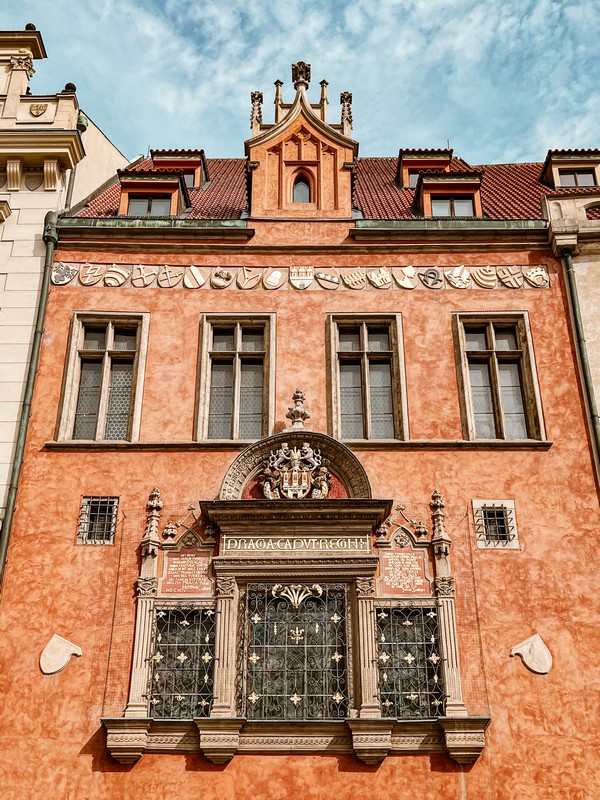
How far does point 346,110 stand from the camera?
17.2m

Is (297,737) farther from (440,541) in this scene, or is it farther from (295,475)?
(295,475)

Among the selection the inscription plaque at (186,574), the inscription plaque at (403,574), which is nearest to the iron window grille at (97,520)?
the inscription plaque at (186,574)

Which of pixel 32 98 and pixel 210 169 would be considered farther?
pixel 210 169

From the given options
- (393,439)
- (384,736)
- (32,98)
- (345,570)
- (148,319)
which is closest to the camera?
(384,736)

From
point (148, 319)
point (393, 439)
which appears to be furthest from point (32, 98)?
point (393, 439)

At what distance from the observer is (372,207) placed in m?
17.5

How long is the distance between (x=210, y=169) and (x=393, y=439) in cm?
1096

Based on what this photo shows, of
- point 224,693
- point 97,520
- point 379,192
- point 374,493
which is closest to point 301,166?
point 379,192

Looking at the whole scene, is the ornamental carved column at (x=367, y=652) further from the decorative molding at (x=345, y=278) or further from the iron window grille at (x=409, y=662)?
the decorative molding at (x=345, y=278)

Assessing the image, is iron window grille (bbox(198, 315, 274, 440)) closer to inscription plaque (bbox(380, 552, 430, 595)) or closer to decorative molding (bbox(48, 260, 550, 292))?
decorative molding (bbox(48, 260, 550, 292))

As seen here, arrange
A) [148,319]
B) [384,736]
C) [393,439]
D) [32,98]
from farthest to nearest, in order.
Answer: [32,98]
[148,319]
[393,439]
[384,736]

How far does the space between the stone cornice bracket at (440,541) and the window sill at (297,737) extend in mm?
2012

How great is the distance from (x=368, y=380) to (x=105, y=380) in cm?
415

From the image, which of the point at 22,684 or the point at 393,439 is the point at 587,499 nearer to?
the point at 393,439
